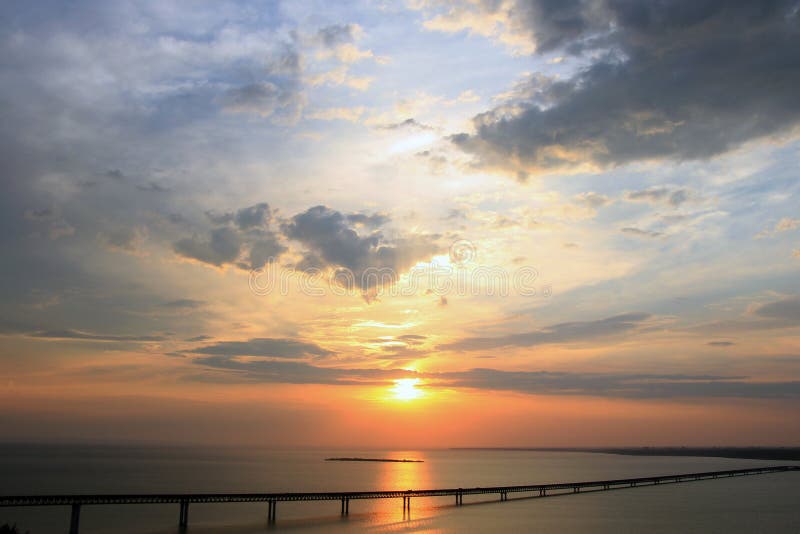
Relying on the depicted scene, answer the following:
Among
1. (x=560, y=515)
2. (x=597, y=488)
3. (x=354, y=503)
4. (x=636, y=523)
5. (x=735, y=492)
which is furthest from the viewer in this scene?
(x=597, y=488)

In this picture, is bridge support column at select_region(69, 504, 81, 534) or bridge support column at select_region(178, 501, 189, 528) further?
bridge support column at select_region(178, 501, 189, 528)

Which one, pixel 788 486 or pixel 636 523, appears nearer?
pixel 636 523

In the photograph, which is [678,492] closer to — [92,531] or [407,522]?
[407,522]

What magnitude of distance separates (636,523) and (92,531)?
57.5 metres

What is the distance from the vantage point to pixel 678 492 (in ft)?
361

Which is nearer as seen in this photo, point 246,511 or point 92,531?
point 92,531

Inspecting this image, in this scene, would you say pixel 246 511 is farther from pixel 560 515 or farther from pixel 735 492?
pixel 735 492

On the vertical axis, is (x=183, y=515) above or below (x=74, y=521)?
below

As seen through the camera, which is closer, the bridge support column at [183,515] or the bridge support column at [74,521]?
the bridge support column at [74,521]

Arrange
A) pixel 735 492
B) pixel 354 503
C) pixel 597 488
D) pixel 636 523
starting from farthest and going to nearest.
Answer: pixel 597 488 < pixel 735 492 < pixel 354 503 < pixel 636 523

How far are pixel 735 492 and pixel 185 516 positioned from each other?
97.2 meters

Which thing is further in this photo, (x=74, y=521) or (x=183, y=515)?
(x=183, y=515)

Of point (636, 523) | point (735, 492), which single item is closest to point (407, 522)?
point (636, 523)

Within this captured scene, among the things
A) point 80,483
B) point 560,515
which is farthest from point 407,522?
point 80,483
